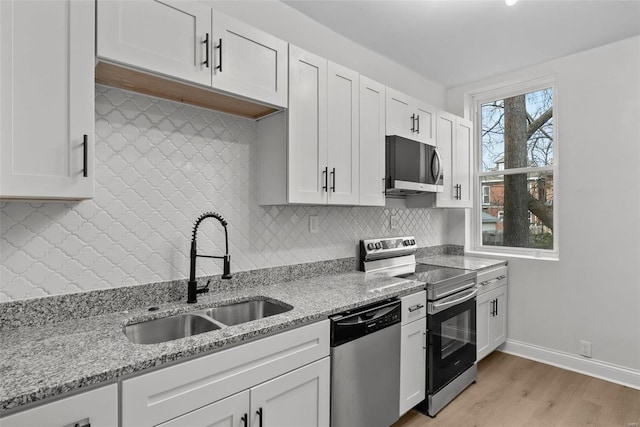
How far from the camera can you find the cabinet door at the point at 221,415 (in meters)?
1.19

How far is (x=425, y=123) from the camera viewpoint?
2908mm

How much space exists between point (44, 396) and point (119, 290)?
758 millimetres

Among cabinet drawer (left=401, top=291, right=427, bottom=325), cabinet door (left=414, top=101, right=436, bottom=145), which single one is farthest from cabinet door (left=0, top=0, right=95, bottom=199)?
cabinet door (left=414, top=101, right=436, bottom=145)

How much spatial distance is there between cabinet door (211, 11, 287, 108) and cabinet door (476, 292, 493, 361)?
7.67 ft

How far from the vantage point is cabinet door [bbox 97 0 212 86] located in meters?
1.34

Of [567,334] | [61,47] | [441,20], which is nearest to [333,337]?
[61,47]

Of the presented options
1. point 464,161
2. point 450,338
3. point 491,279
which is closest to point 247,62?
point 450,338

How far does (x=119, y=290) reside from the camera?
5.38ft

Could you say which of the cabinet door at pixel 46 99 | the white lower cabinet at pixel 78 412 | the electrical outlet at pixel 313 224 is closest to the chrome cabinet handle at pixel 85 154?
the cabinet door at pixel 46 99

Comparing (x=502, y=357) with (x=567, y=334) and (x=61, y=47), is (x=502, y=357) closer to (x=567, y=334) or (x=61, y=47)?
(x=567, y=334)

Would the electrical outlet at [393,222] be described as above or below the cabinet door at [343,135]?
below

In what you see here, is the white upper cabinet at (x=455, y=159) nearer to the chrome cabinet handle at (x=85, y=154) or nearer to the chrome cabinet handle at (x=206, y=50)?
the chrome cabinet handle at (x=206, y=50)

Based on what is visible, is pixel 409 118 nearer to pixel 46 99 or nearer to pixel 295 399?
pixel 295 399

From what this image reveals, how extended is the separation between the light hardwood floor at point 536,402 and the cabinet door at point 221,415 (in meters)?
1.36
